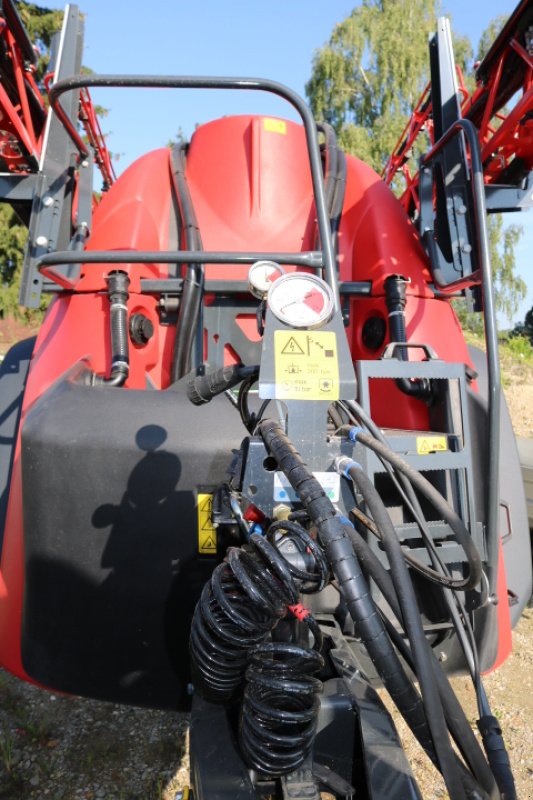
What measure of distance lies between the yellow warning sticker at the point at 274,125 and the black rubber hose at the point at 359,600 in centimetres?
226

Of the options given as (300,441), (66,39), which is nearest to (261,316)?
(300,441)

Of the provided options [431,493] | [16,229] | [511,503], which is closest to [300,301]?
[431,493]

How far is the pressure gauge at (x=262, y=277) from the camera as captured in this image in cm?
124

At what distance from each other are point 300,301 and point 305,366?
0.44 feet

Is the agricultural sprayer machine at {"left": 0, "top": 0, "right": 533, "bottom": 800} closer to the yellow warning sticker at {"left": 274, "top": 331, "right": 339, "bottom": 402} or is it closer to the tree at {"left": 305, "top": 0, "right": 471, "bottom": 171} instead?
the yellow warning sticker at {"left": 274, "top": 331, "right": 339, "bottom": 402}

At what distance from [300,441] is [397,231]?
1779mm

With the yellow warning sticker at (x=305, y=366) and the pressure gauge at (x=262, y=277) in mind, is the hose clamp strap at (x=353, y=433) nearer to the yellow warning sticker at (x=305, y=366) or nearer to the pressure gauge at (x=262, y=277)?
the yellow warning sticker at (x=305, y=366)

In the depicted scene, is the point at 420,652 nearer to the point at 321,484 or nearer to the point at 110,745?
the point at 321,484

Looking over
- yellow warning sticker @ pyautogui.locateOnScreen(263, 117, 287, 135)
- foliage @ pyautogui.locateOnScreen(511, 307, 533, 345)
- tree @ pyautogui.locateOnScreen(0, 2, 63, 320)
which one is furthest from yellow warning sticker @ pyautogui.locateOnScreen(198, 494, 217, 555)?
foliage @ pyautogui.locateOnScreen(511, 307, 533, 345)

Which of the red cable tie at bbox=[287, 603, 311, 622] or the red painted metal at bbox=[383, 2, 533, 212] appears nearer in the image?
the red cable tie at bbox=[287, 603, 311, 622]

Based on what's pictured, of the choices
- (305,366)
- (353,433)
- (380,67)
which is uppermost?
(380,67)

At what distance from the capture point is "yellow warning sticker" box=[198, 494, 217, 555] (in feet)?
4.96

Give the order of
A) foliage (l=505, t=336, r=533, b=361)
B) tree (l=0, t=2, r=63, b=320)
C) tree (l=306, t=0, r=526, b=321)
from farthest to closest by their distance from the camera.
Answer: tree (l=306, t=0, r=526, b=321) < foliage (l=505, t=336, r=533, b=361) < tree (l=0, t=2, r=63, b=320)

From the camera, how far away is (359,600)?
851 millimetres
